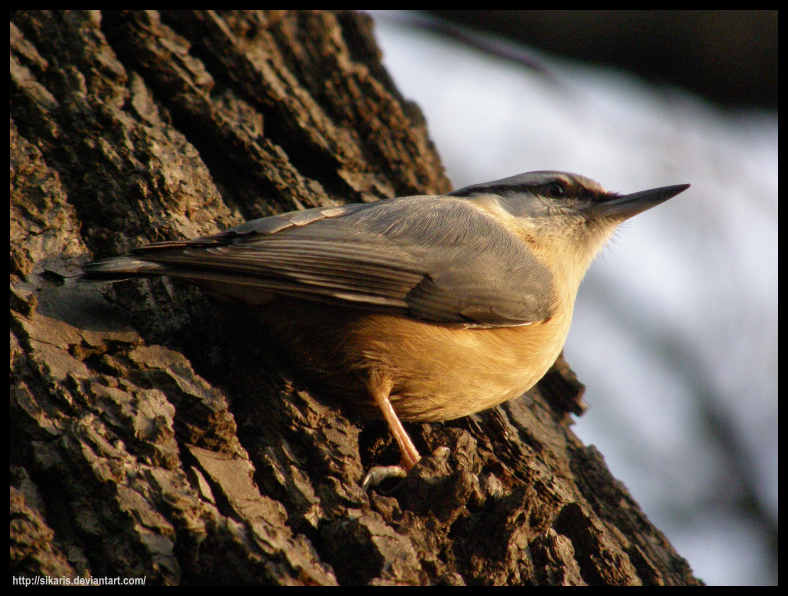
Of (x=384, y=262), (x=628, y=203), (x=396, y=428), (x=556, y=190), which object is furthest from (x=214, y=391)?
(x=628, y=203)

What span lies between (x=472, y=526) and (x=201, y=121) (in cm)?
210

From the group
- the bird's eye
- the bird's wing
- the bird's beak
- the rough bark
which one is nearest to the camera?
the rough bark

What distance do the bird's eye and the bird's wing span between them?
0.55m

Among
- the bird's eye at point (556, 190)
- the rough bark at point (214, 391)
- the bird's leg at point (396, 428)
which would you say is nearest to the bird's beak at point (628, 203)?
the bird's eye at point (556, 190)

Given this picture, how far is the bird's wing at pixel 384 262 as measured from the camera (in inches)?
86.3

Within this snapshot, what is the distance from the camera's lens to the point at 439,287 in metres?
2.52

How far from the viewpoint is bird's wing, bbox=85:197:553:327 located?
2191 mm

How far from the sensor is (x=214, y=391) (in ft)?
6.59

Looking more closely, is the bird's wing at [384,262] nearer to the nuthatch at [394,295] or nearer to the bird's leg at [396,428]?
the nuthatch at [394,295]

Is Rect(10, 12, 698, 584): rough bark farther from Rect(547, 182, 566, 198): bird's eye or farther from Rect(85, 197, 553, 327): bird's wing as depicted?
Rect(547, 182, 566, 198): bird's eye

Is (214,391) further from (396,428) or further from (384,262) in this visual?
(384,262)

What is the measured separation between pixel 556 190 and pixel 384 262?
1299mm

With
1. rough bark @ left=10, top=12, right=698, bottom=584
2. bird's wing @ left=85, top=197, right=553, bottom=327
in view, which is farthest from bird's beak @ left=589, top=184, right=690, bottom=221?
rough bark @ left=10, top=12, right=698, bottom=584

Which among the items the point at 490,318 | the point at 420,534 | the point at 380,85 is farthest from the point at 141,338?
the point at 380,85
